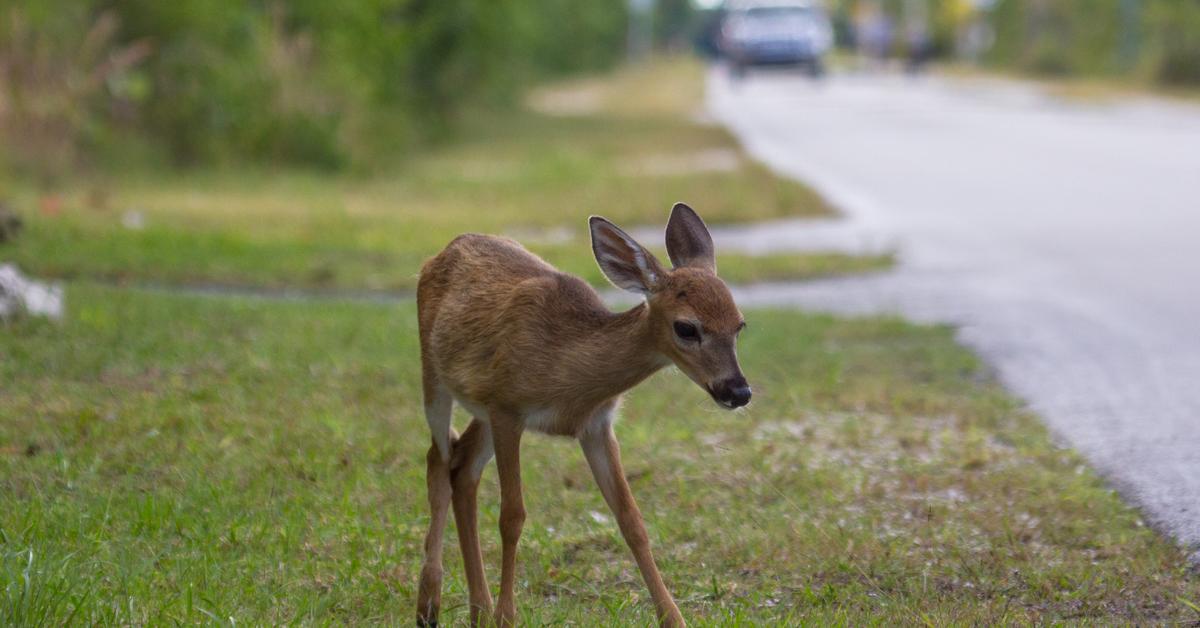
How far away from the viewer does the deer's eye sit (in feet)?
14.8

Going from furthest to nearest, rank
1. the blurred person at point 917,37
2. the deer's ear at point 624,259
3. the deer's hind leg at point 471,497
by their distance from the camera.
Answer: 1. the blurred person at point 917,37
2. the deer's hind leg at point 471,497
3. the deer's ear at point 624,259

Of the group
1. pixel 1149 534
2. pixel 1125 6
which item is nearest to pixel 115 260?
pixel 1149 534

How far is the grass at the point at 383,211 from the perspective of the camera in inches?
477

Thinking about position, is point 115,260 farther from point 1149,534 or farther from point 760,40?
point 760,40

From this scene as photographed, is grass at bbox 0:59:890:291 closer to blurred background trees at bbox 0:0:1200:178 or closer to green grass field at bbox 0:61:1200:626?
green grass field at bbox 0:61:1200:626

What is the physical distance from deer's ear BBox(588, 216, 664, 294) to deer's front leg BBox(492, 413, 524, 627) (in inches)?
20.6

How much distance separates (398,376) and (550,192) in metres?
10.2

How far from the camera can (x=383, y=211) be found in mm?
15977

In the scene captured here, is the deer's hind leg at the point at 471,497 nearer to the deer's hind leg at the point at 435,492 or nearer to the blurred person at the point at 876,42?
the deer's hind leg at the point at 435,492

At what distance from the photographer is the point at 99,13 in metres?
19.8

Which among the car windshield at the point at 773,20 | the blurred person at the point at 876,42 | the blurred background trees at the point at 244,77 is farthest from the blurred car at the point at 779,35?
the blurred person at the point at 876,42

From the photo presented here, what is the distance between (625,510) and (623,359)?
434mm

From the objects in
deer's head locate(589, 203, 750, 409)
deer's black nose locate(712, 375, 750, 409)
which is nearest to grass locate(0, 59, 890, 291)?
deer's head locate(589, 203, 750, 409)

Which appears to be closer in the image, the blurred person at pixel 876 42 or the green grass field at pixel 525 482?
the green grass field at pixel 525 482
